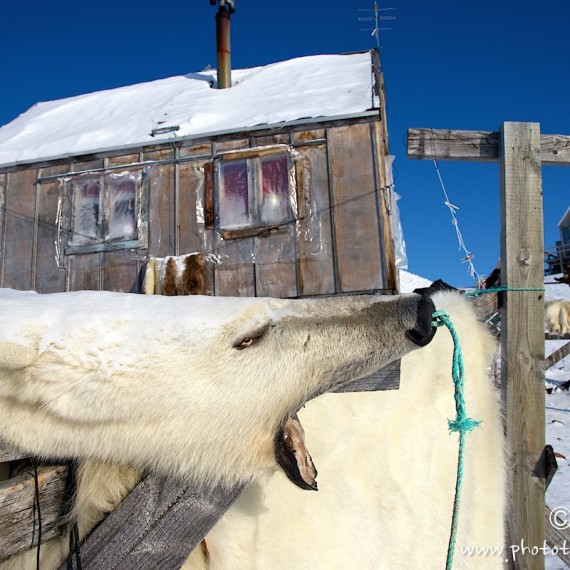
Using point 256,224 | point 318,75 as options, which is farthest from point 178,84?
point 256,224

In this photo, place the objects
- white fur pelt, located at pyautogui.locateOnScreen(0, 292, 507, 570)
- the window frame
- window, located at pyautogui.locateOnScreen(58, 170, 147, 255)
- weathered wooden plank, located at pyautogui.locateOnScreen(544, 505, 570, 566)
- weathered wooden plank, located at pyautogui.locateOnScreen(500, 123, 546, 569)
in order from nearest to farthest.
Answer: white fur pelt, located at pyautogui.locateOnScreen(0, 292, 507, 570)
weathered wooden plank, located at pyautogui.locateOnScreen(500, 123, 546, 569)
weathered wooden plank, located at pyautogui.locateOnScreen(544, 505, 570, 566)
the window frame
window, located at pyautogui.locateOnScreen(58, 170, 147, 255)

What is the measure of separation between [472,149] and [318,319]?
1752 mm

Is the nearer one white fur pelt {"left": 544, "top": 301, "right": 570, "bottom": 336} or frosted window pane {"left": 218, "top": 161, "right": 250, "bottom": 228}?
white fur pelt {"left": 544, "top": 301, "right": 570, "bottom": 336}

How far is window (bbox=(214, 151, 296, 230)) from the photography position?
6.93 meters

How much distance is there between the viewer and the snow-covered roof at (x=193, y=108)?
718cm

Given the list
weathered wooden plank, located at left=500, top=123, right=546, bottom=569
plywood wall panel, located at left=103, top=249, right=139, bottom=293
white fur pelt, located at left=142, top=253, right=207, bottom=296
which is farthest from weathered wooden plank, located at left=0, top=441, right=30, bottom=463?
plywood wall panel, located at left=103, top=249, right=139, bottom=293

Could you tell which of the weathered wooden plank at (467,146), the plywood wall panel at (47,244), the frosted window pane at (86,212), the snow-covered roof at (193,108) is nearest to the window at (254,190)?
the snow-covered roof at (193,108)

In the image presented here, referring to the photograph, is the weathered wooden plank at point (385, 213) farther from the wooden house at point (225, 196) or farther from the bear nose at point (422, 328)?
the bear nose at point (422, 328)

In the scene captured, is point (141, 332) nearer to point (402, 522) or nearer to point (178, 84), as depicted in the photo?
point (402, 522)

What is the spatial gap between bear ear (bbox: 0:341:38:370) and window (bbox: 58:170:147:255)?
650 cm

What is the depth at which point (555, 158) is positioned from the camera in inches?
101

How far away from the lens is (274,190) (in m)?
6.98

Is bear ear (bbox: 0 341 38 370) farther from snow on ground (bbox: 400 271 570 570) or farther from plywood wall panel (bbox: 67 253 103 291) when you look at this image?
plywood wall panel (bbox: 67 253 103 291)

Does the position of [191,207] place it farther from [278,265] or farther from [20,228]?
[20,228]
